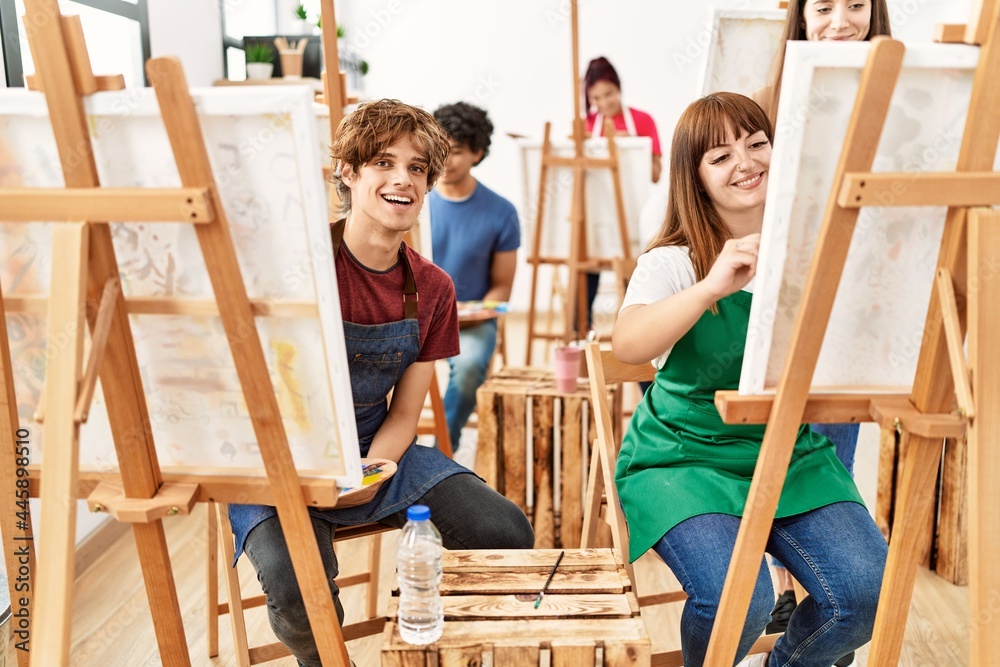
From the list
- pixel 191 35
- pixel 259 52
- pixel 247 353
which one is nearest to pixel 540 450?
pixel 247 353

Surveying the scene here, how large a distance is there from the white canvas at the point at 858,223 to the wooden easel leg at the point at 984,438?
0.29ft

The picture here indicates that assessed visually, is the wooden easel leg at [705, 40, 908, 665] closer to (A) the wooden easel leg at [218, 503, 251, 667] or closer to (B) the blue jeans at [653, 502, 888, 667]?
(B) the blue jeans at [653, 502, 888, 667]

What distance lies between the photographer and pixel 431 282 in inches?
69.4

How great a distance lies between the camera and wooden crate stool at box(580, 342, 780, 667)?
1587 millimetres

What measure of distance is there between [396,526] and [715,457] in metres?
0.58

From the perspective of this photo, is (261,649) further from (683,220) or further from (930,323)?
(930,323)

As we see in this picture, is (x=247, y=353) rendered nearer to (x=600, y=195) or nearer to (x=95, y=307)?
(x=95, y=307)

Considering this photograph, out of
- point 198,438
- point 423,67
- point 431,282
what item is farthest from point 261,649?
point 423,67

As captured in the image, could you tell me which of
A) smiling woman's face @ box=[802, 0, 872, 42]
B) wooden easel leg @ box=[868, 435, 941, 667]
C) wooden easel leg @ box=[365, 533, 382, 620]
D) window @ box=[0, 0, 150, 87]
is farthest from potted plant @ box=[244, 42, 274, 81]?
wooden easel leg @ box=[868, 435, 941, 667]

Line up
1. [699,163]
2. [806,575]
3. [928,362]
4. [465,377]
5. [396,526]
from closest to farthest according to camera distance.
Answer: [928,362] < [806,575] < [699,163] < [396,526] < [465,377]

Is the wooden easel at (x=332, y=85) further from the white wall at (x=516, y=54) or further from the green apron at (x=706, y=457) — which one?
the white wall at (x=516, y=54)

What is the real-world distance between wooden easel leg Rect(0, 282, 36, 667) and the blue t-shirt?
1968mm

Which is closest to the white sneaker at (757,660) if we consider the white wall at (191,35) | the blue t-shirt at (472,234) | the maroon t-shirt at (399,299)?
the maroon t-shirt at (399,299)

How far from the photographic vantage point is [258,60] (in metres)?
4.21
